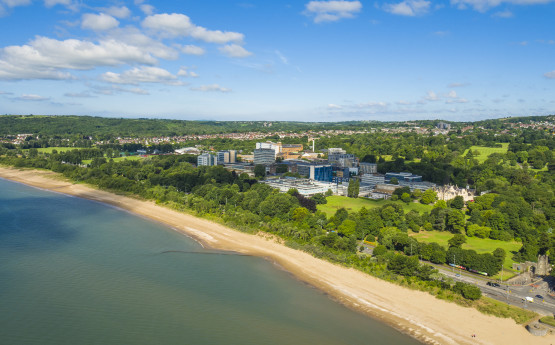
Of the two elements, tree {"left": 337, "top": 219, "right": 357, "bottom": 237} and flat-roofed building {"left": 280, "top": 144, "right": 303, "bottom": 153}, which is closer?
tree {"left": 337, "top": 219, "right": 357, "bottom": 237}

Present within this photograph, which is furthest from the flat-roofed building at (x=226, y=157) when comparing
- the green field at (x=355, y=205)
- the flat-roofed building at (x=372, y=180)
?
the green field at (x=355, y=205)

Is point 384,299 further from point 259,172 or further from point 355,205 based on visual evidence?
point 259,172

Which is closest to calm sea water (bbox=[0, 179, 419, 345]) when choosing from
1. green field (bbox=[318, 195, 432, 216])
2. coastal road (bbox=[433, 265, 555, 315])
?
coastal road (bbox=[433, 265, 555, 315])

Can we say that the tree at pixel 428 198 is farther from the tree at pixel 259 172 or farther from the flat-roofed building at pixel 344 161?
the tree at pixel 259 172

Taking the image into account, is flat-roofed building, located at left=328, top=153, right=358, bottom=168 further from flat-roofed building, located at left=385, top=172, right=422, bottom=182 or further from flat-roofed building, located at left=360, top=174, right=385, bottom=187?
flat-roofed building, located at left=385, top=172, right=422, bottom=182

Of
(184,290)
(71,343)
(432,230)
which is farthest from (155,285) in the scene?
(432,230)
